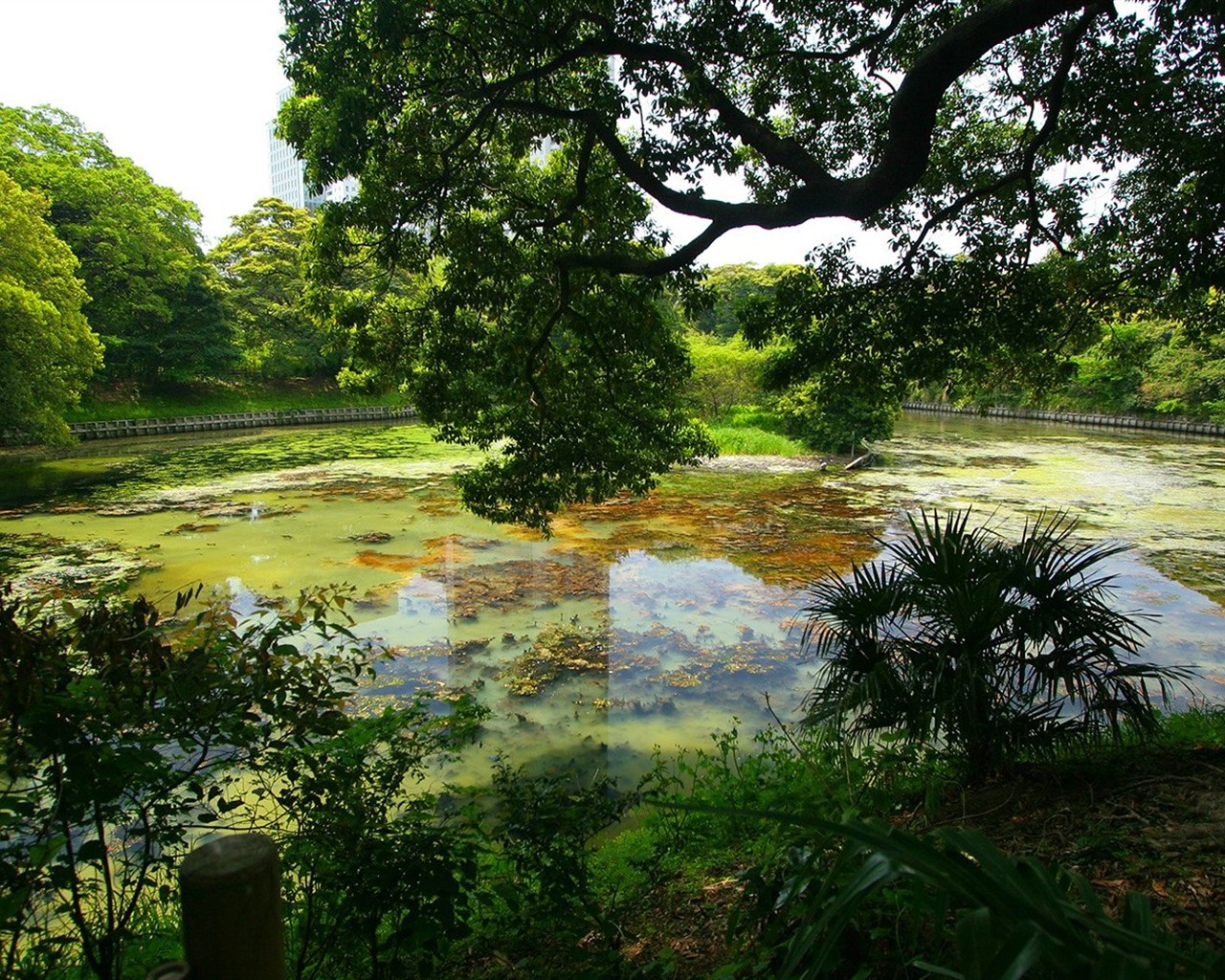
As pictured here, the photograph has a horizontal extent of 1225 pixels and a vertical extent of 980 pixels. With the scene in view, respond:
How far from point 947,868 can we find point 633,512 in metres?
12.5

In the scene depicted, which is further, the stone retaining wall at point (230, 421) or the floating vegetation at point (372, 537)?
the stone retaining wall at point (230, 421)

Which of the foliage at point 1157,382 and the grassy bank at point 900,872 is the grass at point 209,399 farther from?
the foliage at point 1157,382

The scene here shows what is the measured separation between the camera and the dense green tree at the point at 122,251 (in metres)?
25.5

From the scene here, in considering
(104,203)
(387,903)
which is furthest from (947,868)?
(104,203)

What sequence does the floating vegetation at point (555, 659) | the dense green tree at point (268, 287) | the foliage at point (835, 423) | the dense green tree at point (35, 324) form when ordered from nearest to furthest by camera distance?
1. the floating vegetation at point (555, 659)
2. the dense green tree at point (35, 324)
3. the foliage at point (835, 423)
4. the dense green tree at point (268, 287)

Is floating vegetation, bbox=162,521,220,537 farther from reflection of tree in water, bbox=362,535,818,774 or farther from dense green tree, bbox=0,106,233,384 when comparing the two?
dense green tree, bbox=0,106,233,384

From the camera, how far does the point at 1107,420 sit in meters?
30.3

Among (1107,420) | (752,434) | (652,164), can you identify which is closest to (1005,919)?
(652,164)

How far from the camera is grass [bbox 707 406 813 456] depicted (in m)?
20.4

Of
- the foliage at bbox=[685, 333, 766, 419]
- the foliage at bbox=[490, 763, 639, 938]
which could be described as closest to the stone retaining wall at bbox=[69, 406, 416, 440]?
the foliage at bbox=[685, 333, 766, 419]

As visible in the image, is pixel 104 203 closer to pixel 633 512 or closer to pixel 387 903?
pixel 633 512

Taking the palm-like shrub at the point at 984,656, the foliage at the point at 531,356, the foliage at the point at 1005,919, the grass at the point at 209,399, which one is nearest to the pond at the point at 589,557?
the foliage at the point at 531,356

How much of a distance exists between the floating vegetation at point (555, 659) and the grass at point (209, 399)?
57.2 feet

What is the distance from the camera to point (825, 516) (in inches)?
497
